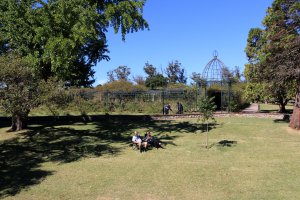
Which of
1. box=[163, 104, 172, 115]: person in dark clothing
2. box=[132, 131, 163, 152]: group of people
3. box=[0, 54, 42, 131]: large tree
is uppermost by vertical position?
box=[0, 54, 42, 131]: large tree

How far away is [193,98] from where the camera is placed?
33.6m

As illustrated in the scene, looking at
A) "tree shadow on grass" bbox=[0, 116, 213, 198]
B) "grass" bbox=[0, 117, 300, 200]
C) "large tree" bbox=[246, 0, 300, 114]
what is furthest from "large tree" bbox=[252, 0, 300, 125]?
"tree shadow on grass" bbox=[0, 116, 213, 198]

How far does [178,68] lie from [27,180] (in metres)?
63.4

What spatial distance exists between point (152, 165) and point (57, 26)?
37.1 feet

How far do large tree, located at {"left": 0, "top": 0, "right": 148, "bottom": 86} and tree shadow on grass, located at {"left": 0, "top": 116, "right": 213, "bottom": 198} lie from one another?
11.6ft

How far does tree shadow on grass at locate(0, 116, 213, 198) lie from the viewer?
43.2 ft

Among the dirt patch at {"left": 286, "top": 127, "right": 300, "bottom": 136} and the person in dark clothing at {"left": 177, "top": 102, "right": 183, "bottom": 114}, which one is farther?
the person in dark clothing at {"left": 177, "top": 102, "right": 183, "bottom": 114}

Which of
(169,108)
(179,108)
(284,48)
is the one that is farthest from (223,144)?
(179,108)

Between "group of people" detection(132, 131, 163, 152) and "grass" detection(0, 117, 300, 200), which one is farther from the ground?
"group of people" detection(132, 131, 163, 152)

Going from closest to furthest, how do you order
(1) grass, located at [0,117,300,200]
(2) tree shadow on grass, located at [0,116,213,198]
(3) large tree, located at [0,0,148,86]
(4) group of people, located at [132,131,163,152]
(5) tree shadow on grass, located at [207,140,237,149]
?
1. (1) grass, located at [0,117,300,200]
2. (2) tree shadow on grass, located at [0,116,213,198]
3. (4) group of people, located at [132,131,163,152]
4. (5) tree shadow on grass, located at [207,140,237,149]
5. (3) large tree, located at [0,0,148,86]

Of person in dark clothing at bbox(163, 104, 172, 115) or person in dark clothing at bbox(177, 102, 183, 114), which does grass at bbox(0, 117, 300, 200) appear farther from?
person in dark clothing at bbox(177, 102, 183, 114)

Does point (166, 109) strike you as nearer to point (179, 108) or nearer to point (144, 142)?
point (179, 108)

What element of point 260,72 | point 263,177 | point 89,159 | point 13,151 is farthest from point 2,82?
point 260,72

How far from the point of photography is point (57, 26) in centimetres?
2139
